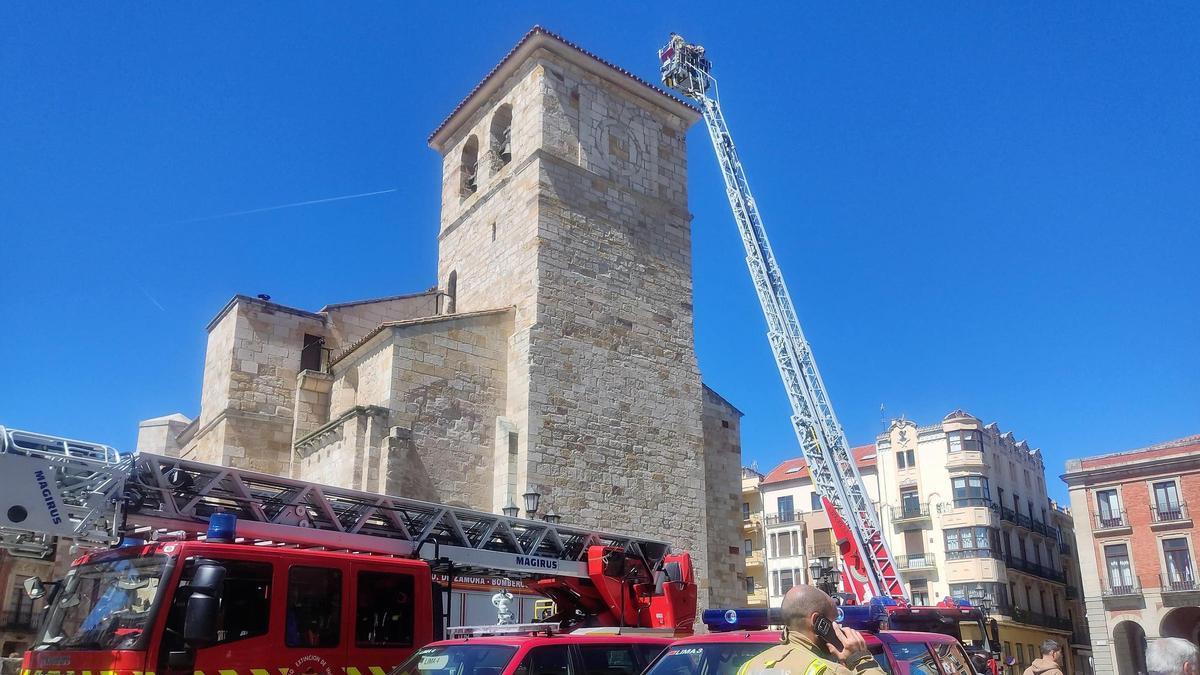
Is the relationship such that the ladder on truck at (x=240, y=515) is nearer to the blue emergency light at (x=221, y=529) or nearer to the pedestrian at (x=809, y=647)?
the blue emergency light at (x=221, y=529)

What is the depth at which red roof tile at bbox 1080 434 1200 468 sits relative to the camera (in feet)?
116

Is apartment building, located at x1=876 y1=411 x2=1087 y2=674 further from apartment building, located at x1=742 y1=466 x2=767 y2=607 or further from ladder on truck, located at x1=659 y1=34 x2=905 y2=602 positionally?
ladder on truck, located at x1=659 y1=34 x2=905 y2=602

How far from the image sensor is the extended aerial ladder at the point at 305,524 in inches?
289

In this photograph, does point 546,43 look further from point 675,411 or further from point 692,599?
point 692,599

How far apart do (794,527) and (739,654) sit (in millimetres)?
37566

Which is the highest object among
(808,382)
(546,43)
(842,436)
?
(546,43)

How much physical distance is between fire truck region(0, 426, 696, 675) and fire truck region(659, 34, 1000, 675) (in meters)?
10.5

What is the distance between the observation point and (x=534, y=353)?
727 inches

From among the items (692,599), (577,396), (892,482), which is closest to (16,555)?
(692,599)

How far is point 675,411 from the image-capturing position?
67.3ft

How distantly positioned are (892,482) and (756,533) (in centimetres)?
662

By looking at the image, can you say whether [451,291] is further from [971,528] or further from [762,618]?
[971,528]

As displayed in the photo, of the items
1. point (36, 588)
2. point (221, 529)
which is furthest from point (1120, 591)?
point (36, 588)

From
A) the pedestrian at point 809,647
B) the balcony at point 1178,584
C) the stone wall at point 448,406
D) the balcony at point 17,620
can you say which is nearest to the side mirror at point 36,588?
the pedestrian at point 809,647
